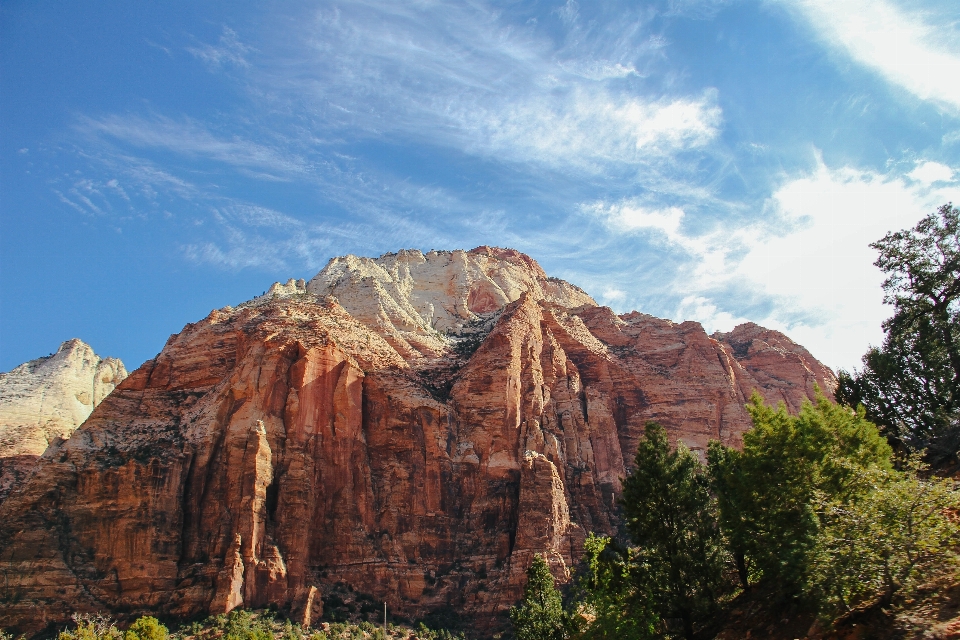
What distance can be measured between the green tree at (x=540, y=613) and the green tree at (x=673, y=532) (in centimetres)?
1176

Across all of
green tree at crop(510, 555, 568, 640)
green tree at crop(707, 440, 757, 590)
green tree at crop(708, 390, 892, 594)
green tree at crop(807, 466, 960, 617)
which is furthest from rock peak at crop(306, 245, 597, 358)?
green tree at crop(807, 466, 960, 617)

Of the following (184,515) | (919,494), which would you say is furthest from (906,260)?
(184,515)

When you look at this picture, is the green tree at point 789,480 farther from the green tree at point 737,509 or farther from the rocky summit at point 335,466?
the rocky summit at point 335,466

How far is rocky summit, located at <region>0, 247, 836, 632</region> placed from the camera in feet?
188

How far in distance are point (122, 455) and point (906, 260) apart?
62626 millimetres

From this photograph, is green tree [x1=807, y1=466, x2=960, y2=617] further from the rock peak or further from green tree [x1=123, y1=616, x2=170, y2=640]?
the rock peak

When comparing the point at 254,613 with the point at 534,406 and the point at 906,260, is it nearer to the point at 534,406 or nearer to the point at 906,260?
the point at 534,406

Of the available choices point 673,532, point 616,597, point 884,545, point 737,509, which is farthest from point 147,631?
point 884,545

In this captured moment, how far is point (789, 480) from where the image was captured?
24.0m

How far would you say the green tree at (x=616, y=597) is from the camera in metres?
30.0

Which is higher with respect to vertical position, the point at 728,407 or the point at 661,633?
the point at 728,407

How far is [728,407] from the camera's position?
90438 mm

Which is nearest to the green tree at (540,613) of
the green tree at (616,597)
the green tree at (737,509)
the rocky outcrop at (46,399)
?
the green tree at (616,597)

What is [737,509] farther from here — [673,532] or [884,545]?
[884,545]
